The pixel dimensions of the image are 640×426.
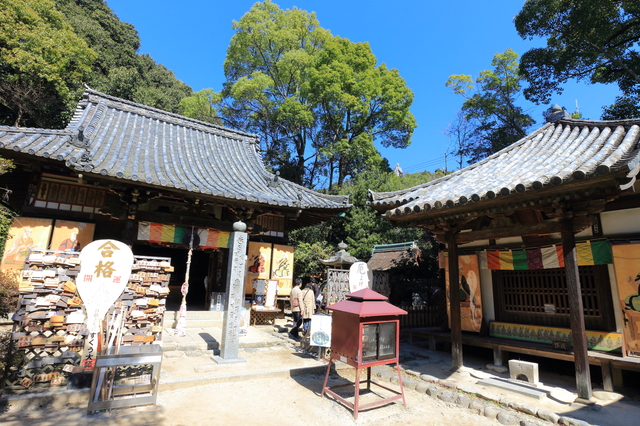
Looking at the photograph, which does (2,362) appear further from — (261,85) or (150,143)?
(261,85)

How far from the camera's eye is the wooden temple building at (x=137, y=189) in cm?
875

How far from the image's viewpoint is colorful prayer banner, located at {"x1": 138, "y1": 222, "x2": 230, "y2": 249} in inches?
385

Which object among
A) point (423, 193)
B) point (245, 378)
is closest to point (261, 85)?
point (423, 193)

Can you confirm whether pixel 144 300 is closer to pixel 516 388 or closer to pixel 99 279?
pixel 99 279

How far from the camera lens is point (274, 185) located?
480 inches

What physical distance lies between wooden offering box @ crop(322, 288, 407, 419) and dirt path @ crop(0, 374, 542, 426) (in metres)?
0.25

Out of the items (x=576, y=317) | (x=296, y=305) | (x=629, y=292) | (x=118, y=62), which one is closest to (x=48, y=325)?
(x=296, y=305)

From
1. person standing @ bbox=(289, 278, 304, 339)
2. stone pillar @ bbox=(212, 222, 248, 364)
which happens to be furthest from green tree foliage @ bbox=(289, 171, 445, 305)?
stone pillar @ bbox=(212, 222, 248, 364)

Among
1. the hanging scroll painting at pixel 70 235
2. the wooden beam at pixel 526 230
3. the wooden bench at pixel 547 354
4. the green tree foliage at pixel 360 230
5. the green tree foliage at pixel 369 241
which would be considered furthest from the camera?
the green tree foliage at pixel 360 230

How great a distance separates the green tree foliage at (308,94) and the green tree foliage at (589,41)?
979 cm

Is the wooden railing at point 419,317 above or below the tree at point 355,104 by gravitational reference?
below

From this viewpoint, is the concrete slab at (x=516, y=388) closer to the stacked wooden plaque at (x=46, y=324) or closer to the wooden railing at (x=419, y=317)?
the wooden railing at (x=419, y=317)

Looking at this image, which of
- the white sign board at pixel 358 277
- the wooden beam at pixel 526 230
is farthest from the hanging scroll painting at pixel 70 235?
the wooden beam at pixel 526 230

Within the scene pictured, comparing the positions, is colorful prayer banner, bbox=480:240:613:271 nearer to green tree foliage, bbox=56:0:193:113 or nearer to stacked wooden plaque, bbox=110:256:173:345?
stacked wooden plaque, bbox=110:256:173:345
